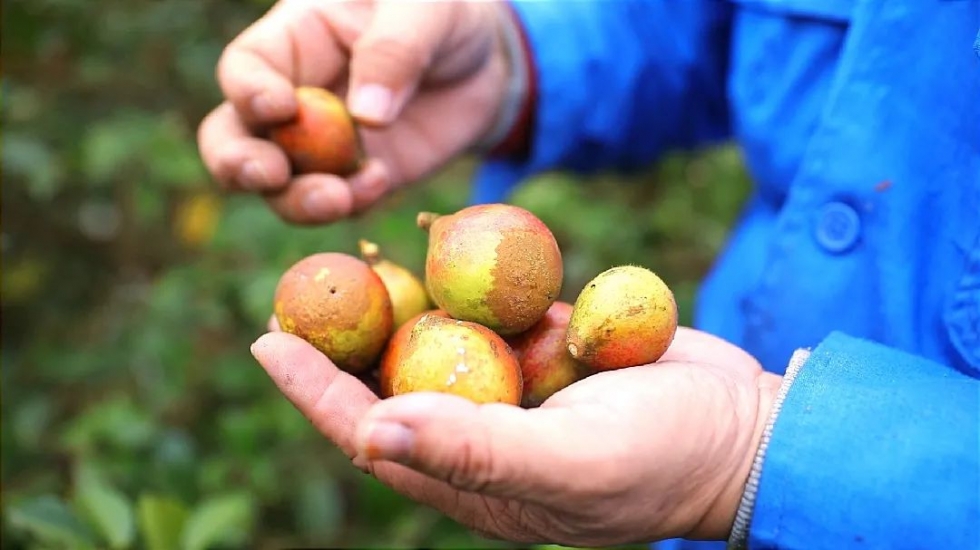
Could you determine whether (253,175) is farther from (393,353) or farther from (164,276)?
(164,276)

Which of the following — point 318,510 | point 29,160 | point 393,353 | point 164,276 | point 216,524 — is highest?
point 393,353

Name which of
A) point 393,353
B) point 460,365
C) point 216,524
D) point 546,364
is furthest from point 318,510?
point 460,365

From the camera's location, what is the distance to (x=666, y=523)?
1.20 m

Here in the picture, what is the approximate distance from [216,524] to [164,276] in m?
1.30

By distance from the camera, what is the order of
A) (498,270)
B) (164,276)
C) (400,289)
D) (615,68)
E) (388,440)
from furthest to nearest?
1. (164,276)
2. (615,68)
3. (400,289)
4. (498,270)
5. (388,440)

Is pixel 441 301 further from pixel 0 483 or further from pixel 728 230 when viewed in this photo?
pixel 728 230

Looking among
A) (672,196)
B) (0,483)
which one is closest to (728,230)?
(672,196)

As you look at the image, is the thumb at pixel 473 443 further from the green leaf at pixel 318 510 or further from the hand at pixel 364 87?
the green leaf at pixel 318 510

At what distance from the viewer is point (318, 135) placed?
200 cm

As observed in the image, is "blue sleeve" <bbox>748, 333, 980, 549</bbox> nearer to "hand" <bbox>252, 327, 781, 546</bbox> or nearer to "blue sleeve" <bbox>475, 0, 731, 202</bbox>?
"hand" <bbox>252, 327, 781, 546</bbox>

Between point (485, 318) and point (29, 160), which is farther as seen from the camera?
point (29, 160)

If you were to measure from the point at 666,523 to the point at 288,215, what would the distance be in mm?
1188

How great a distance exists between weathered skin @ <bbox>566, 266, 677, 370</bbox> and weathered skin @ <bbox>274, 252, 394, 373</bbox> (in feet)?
1.17

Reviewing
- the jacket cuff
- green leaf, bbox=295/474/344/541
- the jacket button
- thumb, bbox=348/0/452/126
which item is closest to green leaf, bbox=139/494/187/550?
green leaf, bbox=295/474/344/541
